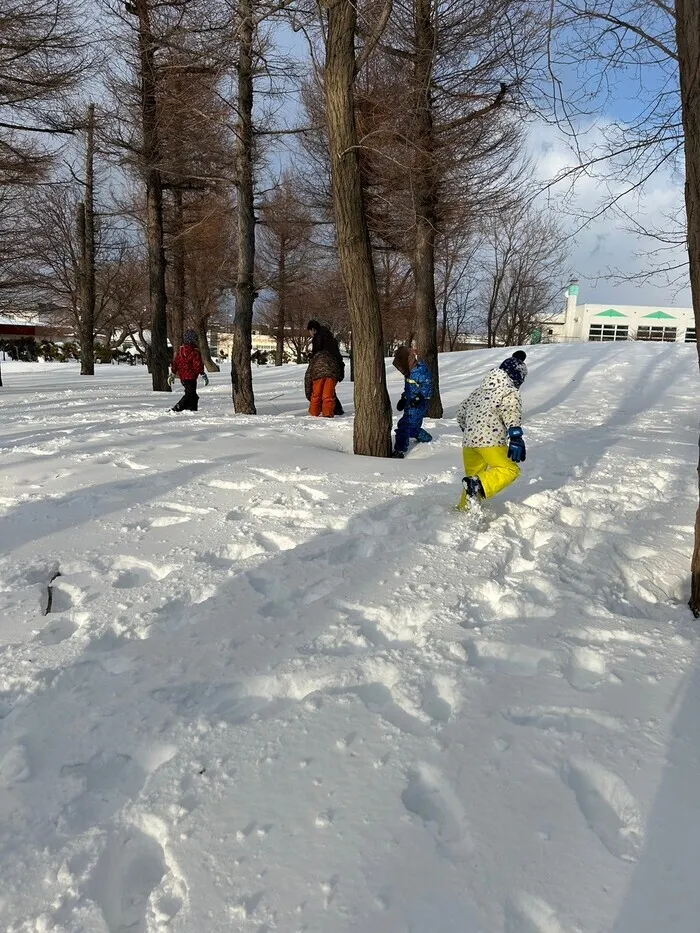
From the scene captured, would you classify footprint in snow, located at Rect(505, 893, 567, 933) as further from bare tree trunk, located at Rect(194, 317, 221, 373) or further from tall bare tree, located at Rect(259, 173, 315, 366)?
bare tree trunk, located at Rect(194, 317, 221, 373)

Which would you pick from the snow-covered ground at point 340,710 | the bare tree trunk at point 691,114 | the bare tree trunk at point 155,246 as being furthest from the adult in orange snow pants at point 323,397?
the bare tree trunk at point 691,114

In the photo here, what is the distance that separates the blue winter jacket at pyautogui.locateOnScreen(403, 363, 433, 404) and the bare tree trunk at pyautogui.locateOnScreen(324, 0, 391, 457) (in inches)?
33.4

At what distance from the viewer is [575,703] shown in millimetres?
2309

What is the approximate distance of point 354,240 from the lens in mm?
5758

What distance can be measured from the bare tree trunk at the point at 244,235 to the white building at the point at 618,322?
40.1 m

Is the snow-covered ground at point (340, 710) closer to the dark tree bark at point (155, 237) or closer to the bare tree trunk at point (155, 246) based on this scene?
the dark tree bark at point (155, 237)

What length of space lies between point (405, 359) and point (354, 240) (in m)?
3.04

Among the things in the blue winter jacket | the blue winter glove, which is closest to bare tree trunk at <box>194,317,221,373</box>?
the blue winter jacket

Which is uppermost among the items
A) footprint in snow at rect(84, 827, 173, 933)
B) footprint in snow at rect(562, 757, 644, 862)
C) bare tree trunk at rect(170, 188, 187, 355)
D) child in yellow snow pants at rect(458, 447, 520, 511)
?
bare tree trunk at rect(170, 188, 187, 355)

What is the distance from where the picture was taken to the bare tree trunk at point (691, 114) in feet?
9.50

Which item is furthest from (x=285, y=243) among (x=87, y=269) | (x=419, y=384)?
(x=419, y=384)

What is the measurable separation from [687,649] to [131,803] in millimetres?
2491

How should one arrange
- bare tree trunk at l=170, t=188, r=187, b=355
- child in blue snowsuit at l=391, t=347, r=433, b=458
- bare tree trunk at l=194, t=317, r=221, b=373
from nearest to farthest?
1. child in blue snowsuit at l=391, t=347, r=433, b=458
2. bare tree trunk at l=170, t=188, r=187, b=355
3. bare tree trunk at l=194, t=317, r=221, b=373

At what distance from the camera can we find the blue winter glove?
169 inches
